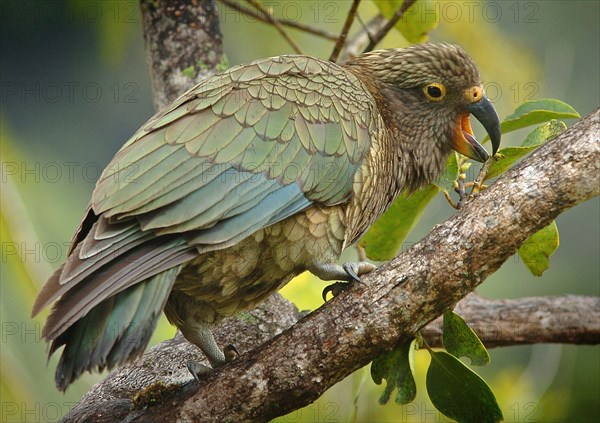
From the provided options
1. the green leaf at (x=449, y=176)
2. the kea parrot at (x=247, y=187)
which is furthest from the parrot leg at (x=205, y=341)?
the green leaf at (x=449, y=176)

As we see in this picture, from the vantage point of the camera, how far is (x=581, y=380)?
5.12m

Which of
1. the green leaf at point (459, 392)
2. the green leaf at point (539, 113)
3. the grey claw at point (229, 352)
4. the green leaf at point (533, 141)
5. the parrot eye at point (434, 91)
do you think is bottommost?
the green leaf at point (459, 392)

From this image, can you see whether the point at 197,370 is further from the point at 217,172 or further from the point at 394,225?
the point at 394,225

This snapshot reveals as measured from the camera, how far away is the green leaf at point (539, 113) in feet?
10.2

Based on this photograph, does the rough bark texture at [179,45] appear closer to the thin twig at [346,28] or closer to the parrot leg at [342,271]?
the thin twig at [346,28]

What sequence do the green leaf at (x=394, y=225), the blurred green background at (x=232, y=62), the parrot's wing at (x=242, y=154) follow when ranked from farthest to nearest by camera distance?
the blurred green background at (x=232, y=62)
the green leaf at (x=394, y=225)
the parrot's wing at (x=242, y=154)

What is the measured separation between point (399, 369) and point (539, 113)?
1.20 meters

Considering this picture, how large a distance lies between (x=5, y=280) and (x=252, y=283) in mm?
2857

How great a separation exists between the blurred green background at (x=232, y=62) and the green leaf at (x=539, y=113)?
1030 mm

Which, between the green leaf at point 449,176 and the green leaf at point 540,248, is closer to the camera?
the green leaf at point 540,248

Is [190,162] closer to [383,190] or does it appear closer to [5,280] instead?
[383,190]

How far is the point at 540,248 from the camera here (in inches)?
122

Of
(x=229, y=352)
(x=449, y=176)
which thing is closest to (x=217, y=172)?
(x=229, y=352)

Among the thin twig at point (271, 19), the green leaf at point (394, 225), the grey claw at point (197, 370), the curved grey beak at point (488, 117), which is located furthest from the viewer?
the thin twig at point (271, 19)
